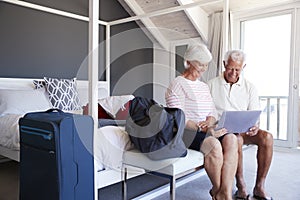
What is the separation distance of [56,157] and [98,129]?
417 mm

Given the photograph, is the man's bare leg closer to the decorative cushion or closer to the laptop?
the laptop

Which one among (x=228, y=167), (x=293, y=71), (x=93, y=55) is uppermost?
(x=293, y=71)

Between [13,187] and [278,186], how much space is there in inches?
91.0

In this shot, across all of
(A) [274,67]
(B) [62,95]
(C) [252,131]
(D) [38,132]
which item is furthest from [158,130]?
(A) [274,67]

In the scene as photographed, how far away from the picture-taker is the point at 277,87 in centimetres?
409

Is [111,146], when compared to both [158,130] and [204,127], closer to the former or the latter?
[158,130]

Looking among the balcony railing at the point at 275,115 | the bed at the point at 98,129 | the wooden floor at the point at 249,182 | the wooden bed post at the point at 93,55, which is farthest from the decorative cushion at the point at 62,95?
the balcony railing at the point at 275,115

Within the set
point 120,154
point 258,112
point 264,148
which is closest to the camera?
point 120,154

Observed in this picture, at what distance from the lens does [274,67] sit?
410 centimetres

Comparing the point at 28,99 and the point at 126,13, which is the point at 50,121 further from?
the point at 126,13

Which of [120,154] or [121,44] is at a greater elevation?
[121,44]

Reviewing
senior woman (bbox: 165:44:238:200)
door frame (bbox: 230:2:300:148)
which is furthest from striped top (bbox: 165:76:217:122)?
door frame (bbox: 230:2:300:148)

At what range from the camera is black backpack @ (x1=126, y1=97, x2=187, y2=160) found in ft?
5.08

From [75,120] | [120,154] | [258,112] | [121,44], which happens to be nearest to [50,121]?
[75,120]
